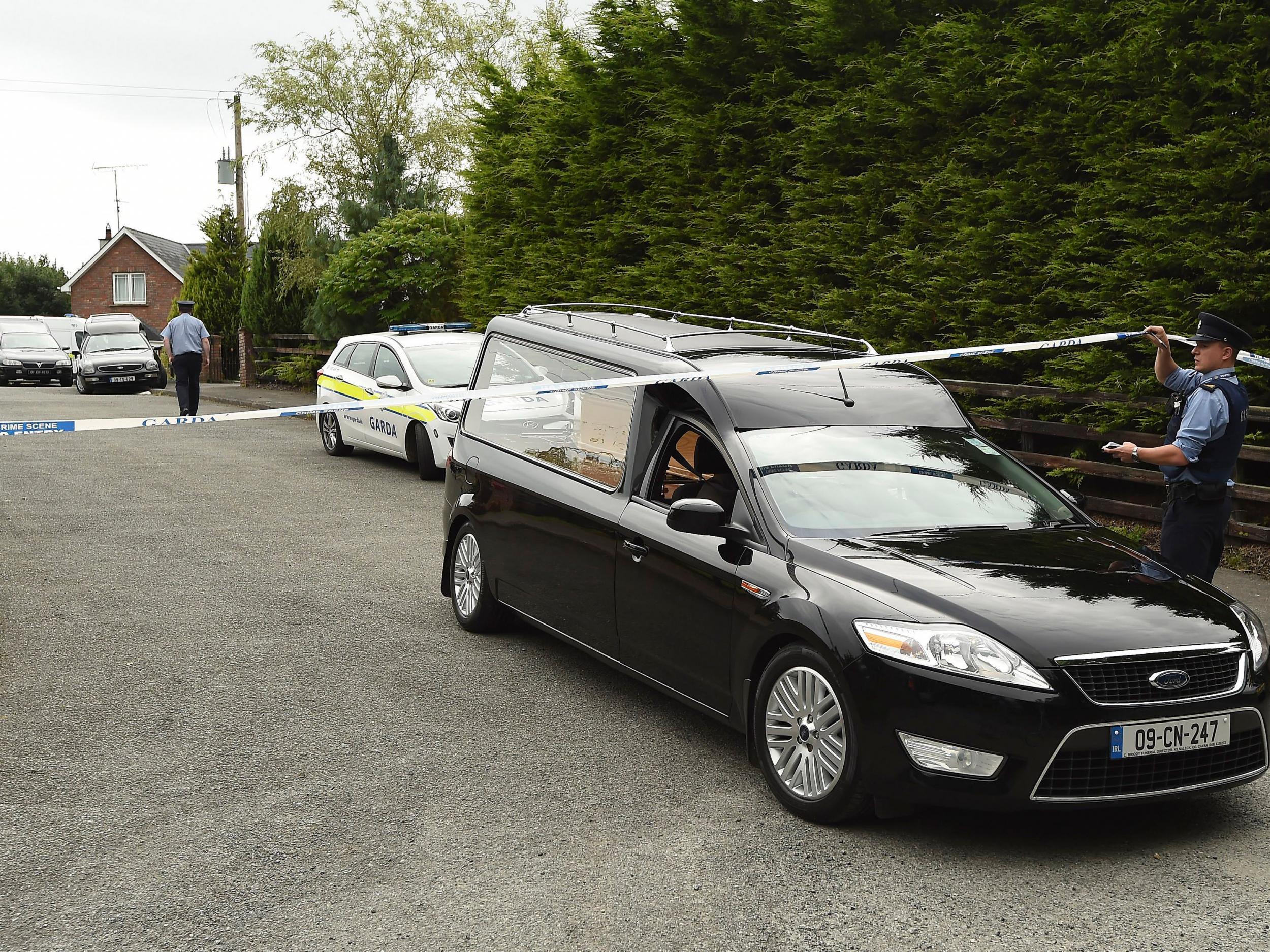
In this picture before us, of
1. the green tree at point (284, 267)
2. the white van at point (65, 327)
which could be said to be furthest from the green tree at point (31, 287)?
the green tree at point (284, 267)

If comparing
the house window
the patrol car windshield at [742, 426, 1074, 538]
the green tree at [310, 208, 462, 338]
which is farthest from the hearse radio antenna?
the house window

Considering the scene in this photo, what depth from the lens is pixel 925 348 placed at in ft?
37.1

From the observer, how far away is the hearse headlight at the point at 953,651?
418cm

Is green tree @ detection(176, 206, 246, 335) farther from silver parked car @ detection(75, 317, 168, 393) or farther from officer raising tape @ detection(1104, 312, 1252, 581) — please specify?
officer raising tape @ detection(1104, 312, 1252, 581)

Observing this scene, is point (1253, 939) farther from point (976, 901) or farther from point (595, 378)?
point (595, 378)

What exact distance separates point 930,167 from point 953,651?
765 centimetres

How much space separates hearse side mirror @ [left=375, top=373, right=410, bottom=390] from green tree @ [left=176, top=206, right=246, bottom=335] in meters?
18.3

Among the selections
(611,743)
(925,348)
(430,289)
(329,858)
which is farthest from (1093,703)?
(430,289)

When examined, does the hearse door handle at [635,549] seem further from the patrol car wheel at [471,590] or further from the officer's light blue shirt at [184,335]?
the officer's light blue shirt at [184,335]

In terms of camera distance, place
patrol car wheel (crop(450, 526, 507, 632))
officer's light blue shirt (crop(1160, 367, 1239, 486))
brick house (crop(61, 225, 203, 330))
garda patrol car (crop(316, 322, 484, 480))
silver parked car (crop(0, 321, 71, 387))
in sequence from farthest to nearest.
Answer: brick house (crop(61, 225, 203, 330))
silver parked car (crop(0, 321, 71, 387))
garda patrol car (crop(316, 322, 484, 480))
patrol car wheel (crop(450, 526, 507, 632))
officer's light blue shirt (crop(1160, 367, 1239, 486))

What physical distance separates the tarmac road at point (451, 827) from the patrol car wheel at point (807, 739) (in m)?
0.11

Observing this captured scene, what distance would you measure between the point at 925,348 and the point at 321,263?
1896 cm

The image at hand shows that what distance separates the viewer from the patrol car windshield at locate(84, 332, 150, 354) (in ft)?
106

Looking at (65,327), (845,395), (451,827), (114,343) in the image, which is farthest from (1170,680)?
(65,327)
